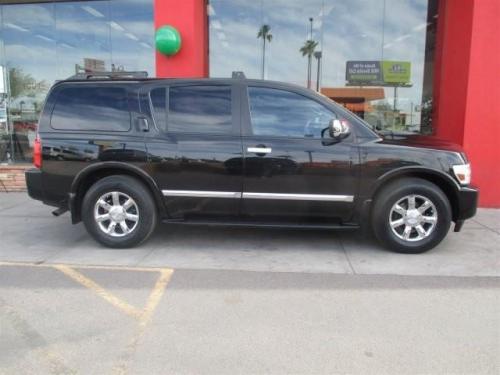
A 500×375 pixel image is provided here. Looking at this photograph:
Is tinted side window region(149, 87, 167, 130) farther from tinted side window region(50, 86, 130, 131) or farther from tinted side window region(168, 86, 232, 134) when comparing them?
tinted side window region(50, 86, 130, 131)

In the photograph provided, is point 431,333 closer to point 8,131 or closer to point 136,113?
point 136,113

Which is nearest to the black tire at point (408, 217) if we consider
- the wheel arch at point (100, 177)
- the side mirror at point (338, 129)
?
the side mirror at point (338, 129)

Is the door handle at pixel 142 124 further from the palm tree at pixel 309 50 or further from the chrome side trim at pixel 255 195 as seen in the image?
the palm tree at pixel 309 50

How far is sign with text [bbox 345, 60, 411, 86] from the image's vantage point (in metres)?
9.67

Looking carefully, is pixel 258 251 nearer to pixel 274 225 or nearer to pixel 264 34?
pixel 274 225

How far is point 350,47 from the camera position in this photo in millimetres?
9797

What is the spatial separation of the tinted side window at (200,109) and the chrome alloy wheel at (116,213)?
3.36 ft

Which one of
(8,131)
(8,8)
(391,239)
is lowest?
(391,239)

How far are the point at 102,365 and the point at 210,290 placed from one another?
1.43 m

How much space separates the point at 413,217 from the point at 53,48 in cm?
958

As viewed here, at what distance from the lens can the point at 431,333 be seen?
137 inches

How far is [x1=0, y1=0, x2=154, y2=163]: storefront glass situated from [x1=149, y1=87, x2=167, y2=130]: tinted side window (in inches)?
220

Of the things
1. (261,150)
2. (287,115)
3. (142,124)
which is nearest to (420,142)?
(287,115)

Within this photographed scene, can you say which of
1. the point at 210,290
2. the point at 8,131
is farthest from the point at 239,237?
the point at 8,131
